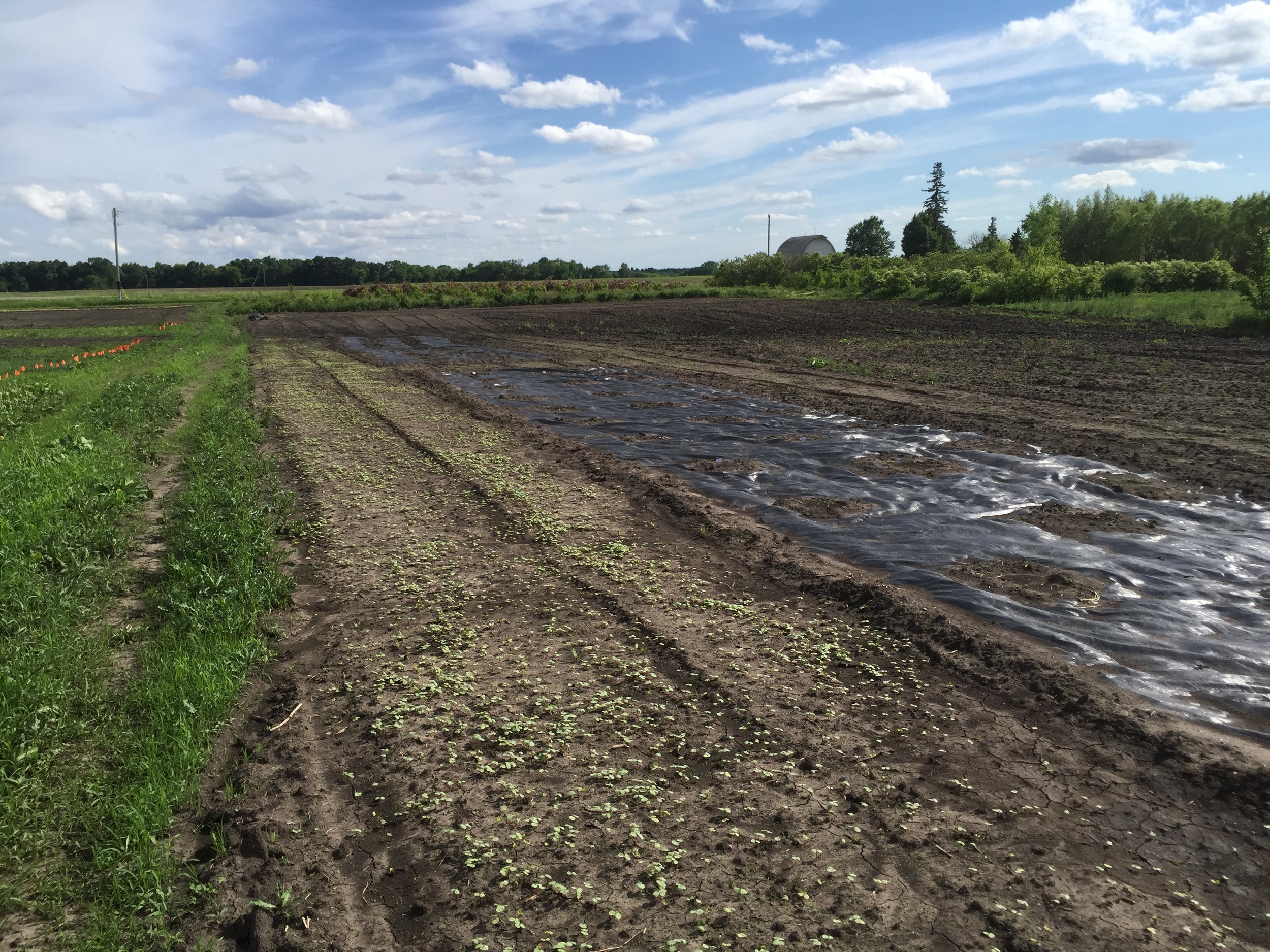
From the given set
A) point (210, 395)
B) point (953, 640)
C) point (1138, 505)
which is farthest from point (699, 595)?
point (210, 395)

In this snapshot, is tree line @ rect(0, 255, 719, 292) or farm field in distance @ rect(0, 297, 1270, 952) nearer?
farm field in distance @ rect(0, 297, 1270, 952)

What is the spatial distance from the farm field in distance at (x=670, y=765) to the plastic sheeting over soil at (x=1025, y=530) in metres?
0.43

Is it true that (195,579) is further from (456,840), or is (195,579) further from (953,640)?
(953,640)

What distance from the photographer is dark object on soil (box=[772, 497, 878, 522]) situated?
830cm

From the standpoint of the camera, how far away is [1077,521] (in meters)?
7.88

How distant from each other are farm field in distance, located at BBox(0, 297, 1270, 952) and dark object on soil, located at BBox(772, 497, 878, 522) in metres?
0.72

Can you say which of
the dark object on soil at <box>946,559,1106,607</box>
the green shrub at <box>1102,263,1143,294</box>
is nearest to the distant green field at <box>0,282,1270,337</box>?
the green shrub at <box>1102,263,1143,294</box>

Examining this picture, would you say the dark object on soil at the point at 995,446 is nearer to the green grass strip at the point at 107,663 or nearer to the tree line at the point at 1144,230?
the green grass strip at the point at 107,663

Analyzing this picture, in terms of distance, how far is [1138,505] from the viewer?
8305 mm

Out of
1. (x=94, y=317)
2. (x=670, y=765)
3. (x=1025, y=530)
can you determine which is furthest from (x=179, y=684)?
(x=94, y=317)

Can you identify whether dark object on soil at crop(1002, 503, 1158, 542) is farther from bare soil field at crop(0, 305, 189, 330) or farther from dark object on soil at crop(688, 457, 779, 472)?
bare soil field at crop(0, 305, 189, 330)

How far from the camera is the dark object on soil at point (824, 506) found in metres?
8.30

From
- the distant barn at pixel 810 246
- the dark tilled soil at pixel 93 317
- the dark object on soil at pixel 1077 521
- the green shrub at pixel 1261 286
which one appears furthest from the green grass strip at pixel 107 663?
the distant barn at pixel 810 246

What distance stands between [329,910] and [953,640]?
4.19 m
